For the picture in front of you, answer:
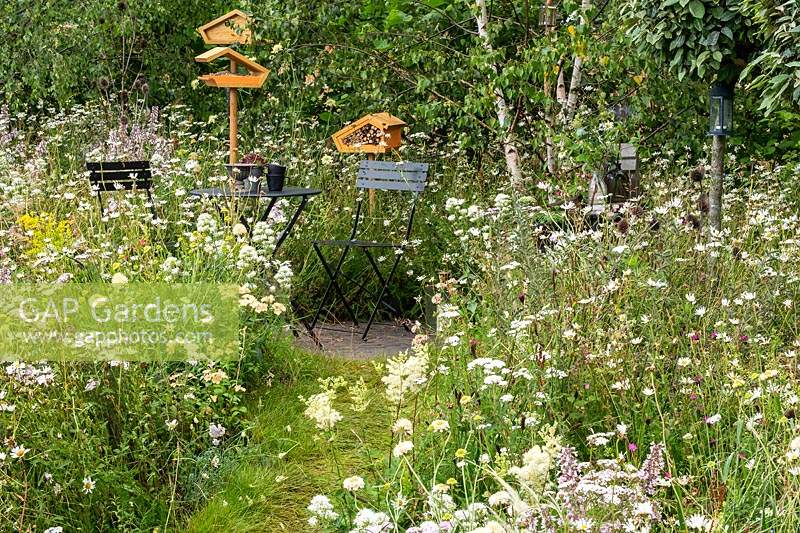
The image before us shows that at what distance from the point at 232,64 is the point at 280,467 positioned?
363cm

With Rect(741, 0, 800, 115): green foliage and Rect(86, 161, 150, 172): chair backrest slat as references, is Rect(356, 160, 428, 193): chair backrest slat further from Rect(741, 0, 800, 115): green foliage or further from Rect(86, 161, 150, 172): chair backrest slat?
Rect(741, 0, 800, 115): green foliage

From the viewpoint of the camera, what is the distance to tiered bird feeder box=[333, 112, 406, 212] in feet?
24.1

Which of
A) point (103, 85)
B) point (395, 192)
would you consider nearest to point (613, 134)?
point (395, 192)

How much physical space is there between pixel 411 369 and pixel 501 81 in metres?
4.04

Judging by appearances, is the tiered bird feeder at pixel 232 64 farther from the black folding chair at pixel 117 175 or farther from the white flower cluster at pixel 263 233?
the white flower cluster at pixel 263 233

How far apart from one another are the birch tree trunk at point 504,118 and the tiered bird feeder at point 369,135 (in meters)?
0.74

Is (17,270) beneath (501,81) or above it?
beneath

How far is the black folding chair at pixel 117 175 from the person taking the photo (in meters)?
6.24

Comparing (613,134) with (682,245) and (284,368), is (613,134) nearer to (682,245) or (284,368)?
(682,245)

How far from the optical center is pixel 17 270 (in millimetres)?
4922

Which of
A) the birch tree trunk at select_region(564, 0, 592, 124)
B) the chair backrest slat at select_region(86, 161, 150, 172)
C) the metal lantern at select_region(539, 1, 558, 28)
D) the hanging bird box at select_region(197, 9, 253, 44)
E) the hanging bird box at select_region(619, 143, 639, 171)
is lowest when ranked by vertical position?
the hanging bird box at select_region(619, 143, 639, 171)

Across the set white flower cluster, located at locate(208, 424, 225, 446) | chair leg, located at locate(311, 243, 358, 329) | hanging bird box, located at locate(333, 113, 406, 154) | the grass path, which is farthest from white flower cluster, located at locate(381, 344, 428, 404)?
hanging bird box, located at locate(333, 113, 406, 154)

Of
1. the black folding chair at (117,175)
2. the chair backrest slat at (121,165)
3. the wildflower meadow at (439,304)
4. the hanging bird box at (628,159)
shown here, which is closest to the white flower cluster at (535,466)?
the wildflower meadow at (439,304)

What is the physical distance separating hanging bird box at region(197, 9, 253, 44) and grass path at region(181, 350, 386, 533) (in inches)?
135
